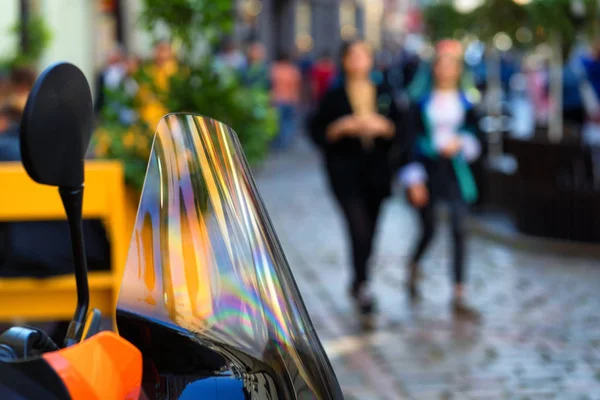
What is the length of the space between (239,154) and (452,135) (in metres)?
5.23

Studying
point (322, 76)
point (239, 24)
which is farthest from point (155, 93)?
point (239, 24)

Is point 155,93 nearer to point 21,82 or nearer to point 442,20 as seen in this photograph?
point 21,82

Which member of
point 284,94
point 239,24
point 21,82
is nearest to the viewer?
point 21,82

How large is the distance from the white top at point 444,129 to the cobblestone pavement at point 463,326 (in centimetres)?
91

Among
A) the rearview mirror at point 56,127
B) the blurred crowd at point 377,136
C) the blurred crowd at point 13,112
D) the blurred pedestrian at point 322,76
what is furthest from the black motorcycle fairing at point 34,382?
the blurred pedestrian at point 322,76

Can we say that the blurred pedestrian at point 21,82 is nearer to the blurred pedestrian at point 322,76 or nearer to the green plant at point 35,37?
the green plant at point 35,37

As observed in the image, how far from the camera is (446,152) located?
22.8 ft

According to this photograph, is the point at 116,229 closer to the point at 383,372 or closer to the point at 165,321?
the point at 383,372

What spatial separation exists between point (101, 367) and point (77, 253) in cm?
56

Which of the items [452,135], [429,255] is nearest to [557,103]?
[429,255]

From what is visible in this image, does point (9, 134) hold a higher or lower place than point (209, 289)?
lower

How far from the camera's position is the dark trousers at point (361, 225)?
22.2 ft

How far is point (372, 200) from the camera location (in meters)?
6.86

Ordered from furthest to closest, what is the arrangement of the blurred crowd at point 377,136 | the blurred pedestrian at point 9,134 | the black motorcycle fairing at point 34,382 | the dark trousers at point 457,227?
the dark trousers at point 457,227 → the blurred crowd at point 377,136 → the blurred pedestrian at point 9,134 → the black motorcycle fairing at point 34,382
